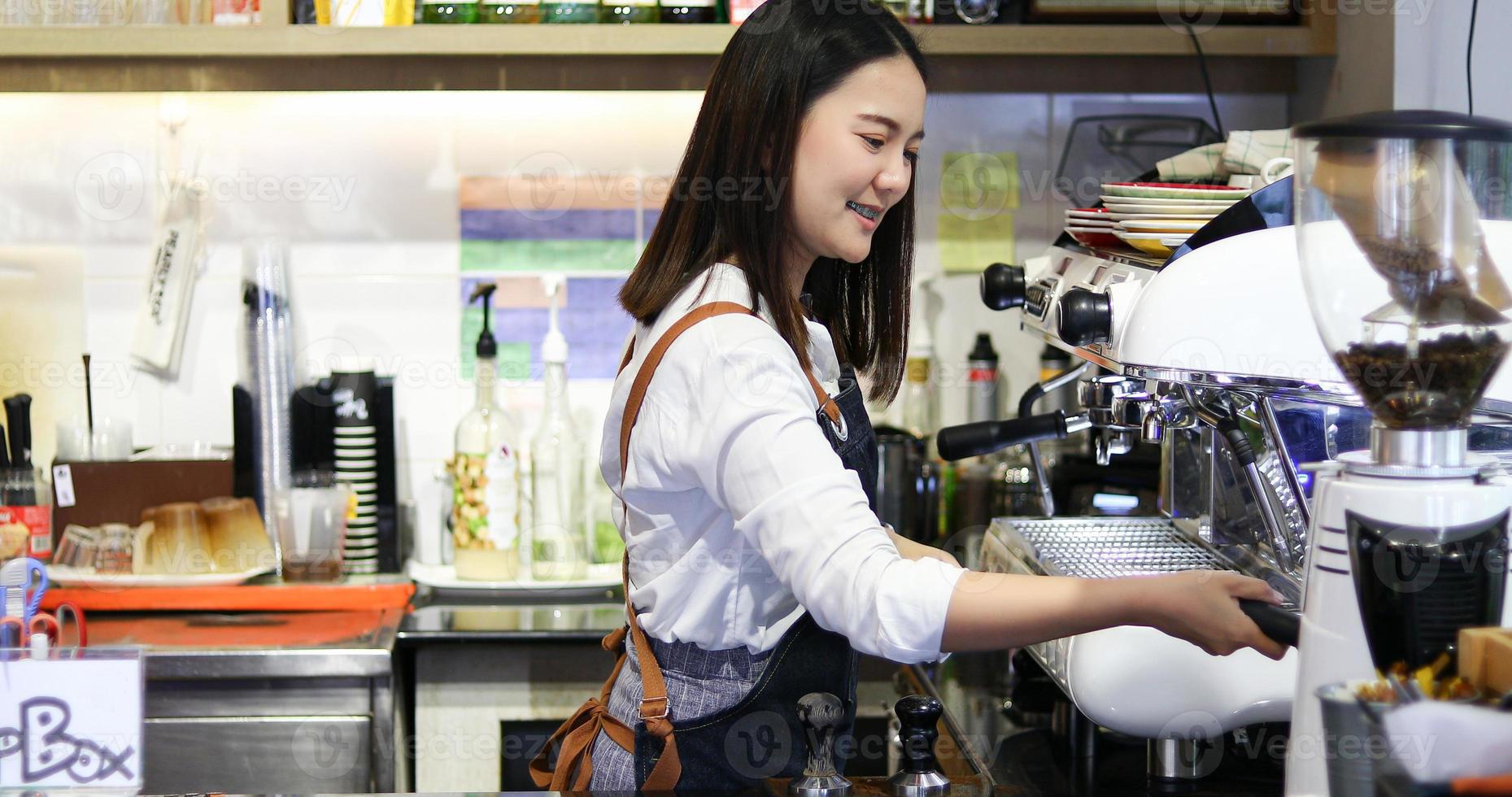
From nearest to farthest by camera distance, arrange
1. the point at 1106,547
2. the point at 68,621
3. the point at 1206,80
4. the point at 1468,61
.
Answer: the point at 1106,547 < the point at 1468,61 < the point at 68,621 < the point at 1206,80

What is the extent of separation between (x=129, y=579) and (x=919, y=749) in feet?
4.50

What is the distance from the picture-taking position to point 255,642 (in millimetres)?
1740

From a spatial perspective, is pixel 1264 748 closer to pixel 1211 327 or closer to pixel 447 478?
pixel 1211 327

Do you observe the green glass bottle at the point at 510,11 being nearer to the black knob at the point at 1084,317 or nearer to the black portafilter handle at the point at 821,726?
the black knob at the point at 1084,317

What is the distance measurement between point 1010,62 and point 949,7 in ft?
0.48

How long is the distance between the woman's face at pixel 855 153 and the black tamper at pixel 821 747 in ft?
1.21

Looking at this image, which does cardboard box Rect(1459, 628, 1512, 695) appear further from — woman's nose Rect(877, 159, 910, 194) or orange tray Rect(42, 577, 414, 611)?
orange tray Rect(42, 577, 414, 611)

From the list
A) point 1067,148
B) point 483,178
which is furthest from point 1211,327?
point 483,178

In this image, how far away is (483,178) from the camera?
2209mm

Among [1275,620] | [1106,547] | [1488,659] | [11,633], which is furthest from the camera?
[1106,547]

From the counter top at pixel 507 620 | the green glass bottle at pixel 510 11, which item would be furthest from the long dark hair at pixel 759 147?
A: the green glass bottle at pixel 510 11

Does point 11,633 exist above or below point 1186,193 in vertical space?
below

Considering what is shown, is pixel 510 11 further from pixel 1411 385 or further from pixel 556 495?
pixel 1411 385

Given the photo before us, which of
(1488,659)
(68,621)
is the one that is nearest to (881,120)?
(1488,659)
